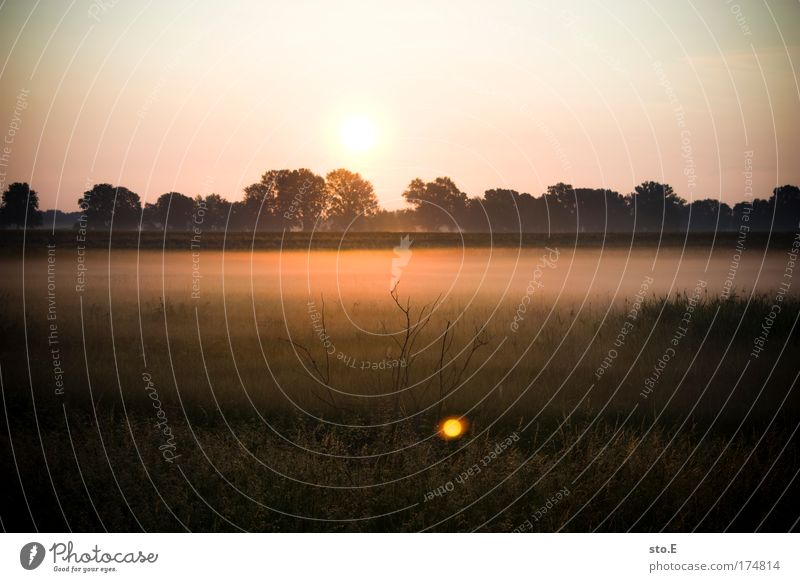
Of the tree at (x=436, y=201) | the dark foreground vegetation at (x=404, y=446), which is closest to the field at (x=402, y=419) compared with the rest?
the dark foreground vegetation at (x=404, y=446)

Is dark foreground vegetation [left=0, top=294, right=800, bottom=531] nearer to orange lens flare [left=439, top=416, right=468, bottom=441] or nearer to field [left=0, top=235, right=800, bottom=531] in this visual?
field [left=0, top=235, right=800, bottom=531]

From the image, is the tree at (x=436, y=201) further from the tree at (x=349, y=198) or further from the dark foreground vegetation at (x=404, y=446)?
the dark foreground vegetation at (x=404, y=446)

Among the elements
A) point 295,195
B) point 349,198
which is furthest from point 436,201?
point 295,195

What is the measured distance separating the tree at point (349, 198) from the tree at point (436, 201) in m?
0.83

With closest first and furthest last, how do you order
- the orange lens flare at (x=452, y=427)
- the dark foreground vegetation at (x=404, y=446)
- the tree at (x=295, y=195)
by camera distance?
1. the dark foreground vegetation at (x=404, y=446)
2. the orange lens flare at (x=452, y=427)
3. the tree at (x=295, y=195)

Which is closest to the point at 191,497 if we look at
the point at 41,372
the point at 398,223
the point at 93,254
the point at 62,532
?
the point at 62,532

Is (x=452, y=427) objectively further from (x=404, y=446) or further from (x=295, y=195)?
(x=295, y=195)

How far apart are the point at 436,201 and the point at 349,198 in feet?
6.98

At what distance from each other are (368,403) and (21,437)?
423cm

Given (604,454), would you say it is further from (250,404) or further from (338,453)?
(250,404)

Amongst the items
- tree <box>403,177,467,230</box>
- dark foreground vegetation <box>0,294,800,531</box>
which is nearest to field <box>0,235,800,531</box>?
dark foreground vegetation <box>0,294,800,531</box>

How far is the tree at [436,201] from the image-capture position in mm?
15352

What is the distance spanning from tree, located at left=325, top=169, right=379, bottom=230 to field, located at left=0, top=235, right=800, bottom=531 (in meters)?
2.16

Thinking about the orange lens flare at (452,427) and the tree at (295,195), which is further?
the tree at (295,195)
